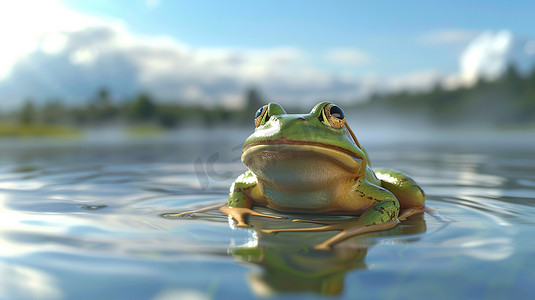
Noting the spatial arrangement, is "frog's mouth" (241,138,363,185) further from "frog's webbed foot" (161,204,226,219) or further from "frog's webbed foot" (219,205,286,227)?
"frog's webbed foot" (161,204,226,219)

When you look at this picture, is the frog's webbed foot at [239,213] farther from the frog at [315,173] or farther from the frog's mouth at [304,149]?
the frog's mouth at [304,149]

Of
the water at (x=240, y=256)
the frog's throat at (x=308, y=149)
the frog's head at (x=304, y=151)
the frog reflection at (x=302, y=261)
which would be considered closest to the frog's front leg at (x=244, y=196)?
the water at (x=240, y=256)

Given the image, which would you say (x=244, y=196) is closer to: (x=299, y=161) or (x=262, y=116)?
(x=262, y=116)

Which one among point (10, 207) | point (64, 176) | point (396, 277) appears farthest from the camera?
point (64, 176)

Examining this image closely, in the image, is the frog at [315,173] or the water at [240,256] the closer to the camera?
the water at [240,256]

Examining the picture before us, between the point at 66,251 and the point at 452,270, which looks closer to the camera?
the point at 452,270

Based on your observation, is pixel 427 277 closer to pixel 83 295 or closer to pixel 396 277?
pixel 396 277

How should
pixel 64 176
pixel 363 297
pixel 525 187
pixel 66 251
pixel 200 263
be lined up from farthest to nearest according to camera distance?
pixel 64 176 → pixel 525 187 → pixel 66 251 → pixel 200 263 → pixel 363 297

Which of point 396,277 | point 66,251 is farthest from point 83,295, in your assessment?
point 396,277
